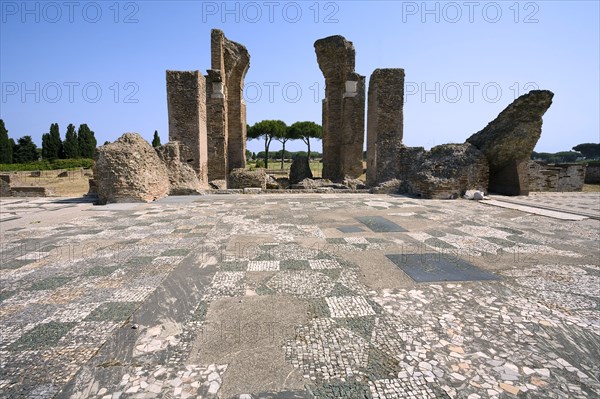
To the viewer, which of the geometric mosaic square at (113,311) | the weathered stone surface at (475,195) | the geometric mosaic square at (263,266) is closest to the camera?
the geometric mosaic square at (113,311)

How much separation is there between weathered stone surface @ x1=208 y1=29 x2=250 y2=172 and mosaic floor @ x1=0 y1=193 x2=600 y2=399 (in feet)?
33.9

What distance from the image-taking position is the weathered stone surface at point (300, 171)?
1660cm

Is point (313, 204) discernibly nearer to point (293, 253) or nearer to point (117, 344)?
point (293, 253)

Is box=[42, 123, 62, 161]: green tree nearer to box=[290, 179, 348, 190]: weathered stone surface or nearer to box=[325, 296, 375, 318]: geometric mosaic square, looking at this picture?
box=[290, 179, 348, 190]: weathered stone surface

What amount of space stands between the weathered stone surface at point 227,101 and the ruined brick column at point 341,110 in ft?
14.5

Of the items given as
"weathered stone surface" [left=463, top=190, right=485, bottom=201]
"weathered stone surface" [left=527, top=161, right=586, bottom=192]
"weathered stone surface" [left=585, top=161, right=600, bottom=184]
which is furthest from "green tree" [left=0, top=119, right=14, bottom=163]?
"weathered stone surface" [left=585, top=161, right=600, bottom=184]

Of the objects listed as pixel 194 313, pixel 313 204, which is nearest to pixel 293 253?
pixel 194 313

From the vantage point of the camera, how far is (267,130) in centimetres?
3950

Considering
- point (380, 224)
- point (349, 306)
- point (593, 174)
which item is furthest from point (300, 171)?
point (593, 174)

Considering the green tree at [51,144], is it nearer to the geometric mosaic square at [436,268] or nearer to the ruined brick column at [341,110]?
the ruined brick column at [341,110]

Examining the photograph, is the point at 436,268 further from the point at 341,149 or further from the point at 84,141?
the point at 84,141

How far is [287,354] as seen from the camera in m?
1.81

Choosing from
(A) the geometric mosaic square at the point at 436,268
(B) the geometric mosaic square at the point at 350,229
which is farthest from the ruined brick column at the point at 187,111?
(A) the geometric mosaic square at the point at 436,268

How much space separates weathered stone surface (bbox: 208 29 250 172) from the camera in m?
14.1
